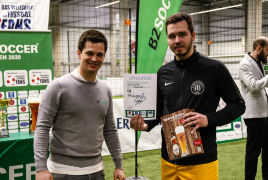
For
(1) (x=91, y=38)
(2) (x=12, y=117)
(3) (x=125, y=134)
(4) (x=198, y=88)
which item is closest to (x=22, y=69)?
(2) (x=12, y=117)

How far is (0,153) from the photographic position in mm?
2277

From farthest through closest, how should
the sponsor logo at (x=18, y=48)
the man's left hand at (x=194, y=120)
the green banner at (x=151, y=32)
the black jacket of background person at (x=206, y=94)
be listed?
the sponsor logo at (x=18, y=48), the green banner at (x=151, y=32), the black jacket of background person at (x=206, y=94), the man's left hand at (x=194, y=120)

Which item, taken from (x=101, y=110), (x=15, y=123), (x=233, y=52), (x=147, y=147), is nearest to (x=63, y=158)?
(x=101, y=110)

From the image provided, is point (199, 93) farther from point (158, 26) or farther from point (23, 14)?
point (23, 14)

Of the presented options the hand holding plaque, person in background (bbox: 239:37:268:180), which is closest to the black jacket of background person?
the hand holding plaque

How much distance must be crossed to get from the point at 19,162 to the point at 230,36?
21.8m

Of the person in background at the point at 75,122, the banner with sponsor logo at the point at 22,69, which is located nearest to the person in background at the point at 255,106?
the person in background at the point at 75,122

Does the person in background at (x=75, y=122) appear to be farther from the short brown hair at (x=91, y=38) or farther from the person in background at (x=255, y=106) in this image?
the person in background at (x=255, y=106)

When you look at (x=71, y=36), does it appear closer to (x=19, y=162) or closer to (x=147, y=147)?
(x=147, y=147)

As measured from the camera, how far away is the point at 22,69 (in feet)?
10.3

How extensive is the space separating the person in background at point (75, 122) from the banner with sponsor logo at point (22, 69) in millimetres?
1631

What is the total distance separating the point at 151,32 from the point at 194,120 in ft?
4.27

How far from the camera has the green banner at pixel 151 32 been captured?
2.58 m

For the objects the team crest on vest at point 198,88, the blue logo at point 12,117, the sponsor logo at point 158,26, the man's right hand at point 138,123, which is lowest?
the blue logo at point 12,117
